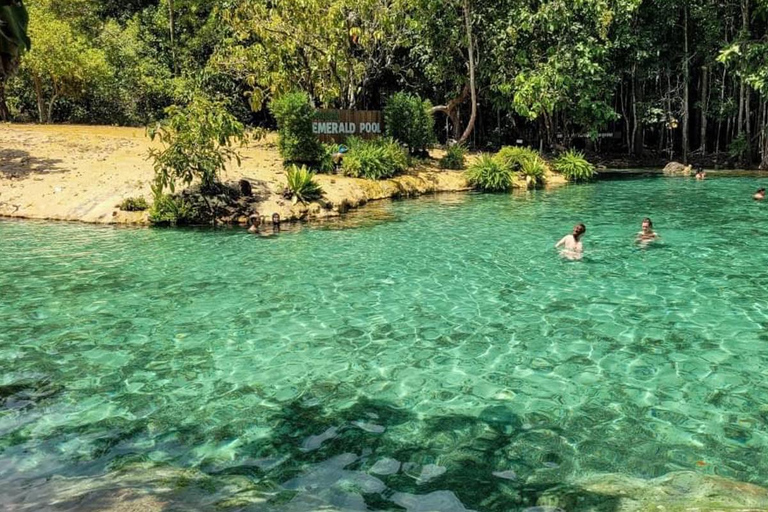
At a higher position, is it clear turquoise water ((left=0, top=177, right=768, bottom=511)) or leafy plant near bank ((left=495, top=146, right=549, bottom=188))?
leafy plant near bank ((left=495, top=146, right=549, bottom=188))

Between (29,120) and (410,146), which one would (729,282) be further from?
(29,120)

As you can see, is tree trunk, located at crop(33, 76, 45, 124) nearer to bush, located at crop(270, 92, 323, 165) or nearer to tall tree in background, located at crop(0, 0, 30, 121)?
bush, located at crop(270, 92, 323, 165)

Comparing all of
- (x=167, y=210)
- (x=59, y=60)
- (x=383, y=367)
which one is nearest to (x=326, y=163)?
(x=167, y=210)

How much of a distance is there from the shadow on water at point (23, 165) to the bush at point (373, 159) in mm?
10160

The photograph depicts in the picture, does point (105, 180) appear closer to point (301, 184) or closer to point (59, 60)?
point (301, 184)

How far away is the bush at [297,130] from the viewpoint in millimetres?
22094

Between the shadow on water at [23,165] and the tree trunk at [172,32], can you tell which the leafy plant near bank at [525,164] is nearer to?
the shadow on water at [23,165]

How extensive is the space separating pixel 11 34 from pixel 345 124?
22719mm

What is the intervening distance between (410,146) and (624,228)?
12745mm

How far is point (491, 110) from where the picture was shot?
40.0m

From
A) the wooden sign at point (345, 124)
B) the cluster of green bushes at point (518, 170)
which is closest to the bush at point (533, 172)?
the cluster of green bushes at point (518, 170)

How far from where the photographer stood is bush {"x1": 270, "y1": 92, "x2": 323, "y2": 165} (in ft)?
72.5

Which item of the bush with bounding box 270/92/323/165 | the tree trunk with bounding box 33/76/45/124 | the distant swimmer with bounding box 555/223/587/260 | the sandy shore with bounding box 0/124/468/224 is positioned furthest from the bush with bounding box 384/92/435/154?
the tree trunk with bounding box 33/76/45/124

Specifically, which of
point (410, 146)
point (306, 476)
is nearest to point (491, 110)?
point (410, 146)
